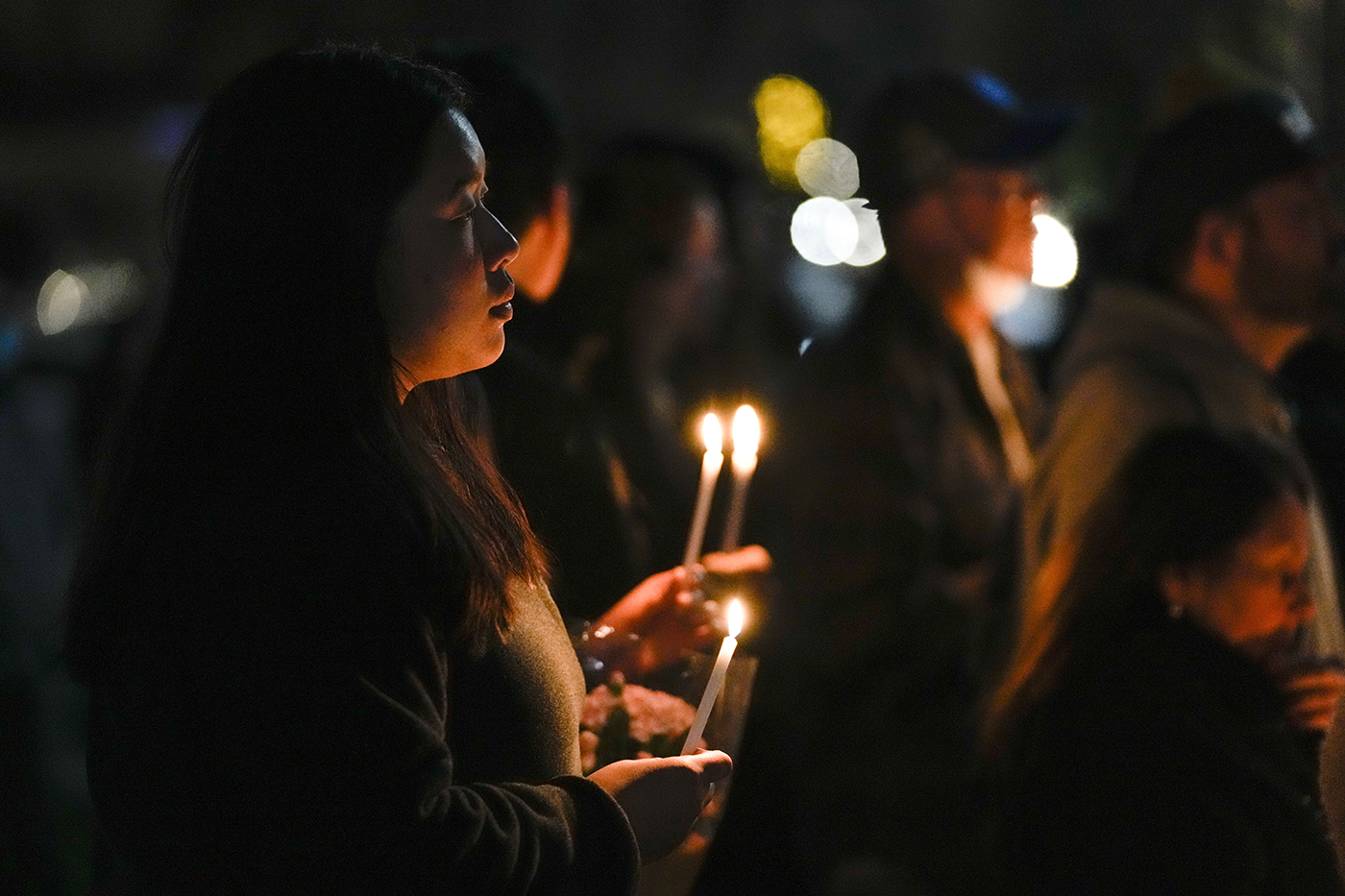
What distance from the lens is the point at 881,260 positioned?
4.46 m

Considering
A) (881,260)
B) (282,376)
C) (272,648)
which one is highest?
(282,376)

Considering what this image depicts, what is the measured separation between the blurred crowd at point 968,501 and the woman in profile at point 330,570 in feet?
1.49

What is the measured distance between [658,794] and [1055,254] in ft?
14.2

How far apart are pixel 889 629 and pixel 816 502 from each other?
15.8 inches

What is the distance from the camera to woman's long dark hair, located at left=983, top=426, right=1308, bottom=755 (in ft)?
8.59

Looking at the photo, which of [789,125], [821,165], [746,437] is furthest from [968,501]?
[789,125]

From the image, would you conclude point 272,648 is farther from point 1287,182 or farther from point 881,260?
point 881,260

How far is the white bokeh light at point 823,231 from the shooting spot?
12.6 m

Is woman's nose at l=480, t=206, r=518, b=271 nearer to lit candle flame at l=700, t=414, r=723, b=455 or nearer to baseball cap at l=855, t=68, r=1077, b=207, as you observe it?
lit candle flame at l=700, t=414, r=723, b=455

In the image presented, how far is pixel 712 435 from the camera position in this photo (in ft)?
6.64

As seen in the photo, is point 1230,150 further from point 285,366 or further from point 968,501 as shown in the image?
point 285,366

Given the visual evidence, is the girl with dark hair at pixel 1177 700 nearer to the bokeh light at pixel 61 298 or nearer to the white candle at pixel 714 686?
the white candle at pixel 714 686

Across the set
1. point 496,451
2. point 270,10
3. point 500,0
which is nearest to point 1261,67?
point 496,451

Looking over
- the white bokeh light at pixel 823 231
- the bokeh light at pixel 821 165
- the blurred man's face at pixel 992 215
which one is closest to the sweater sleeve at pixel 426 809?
the blurred man's face at pixel 992 215
